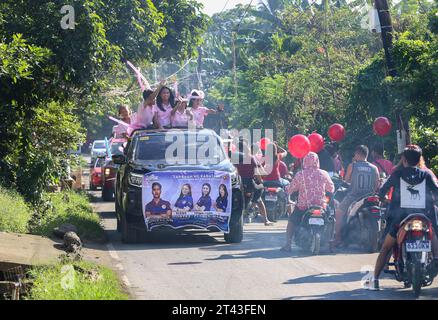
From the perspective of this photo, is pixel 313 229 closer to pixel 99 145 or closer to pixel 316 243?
A: pixel 316 243

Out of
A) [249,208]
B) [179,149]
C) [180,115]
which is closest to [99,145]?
[249,208]

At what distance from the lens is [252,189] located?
1970 centimetres

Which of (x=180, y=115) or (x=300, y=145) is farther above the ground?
(x=180, y=115)

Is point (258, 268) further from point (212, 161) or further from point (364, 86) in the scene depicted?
point (364, 86)

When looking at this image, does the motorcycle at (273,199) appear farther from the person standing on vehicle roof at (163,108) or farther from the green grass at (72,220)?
the green grass at (72,220)

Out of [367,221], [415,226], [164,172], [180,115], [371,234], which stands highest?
[180,115]

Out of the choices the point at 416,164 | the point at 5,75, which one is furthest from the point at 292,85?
the point at 416,164

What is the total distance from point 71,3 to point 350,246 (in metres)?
6.82

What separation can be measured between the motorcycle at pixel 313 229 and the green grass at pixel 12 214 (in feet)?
15.7

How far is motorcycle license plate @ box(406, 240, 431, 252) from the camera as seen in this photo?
1062cm

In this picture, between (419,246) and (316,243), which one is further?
(316,243)

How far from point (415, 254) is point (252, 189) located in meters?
9.23

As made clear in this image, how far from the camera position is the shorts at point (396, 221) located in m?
11.0

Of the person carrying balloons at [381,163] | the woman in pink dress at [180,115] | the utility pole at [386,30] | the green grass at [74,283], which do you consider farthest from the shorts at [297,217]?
the utility pole at [386,30]
